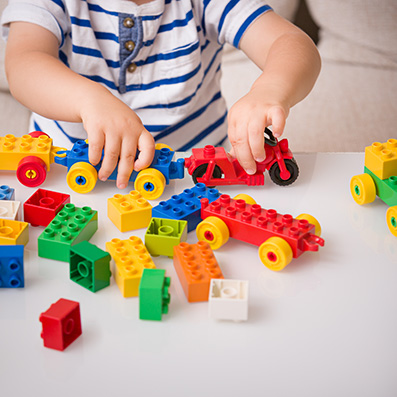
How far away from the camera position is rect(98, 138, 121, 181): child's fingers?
64cm

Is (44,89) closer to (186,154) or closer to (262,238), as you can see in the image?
(186,154)

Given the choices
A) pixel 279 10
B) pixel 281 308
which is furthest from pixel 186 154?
pixel 279 10

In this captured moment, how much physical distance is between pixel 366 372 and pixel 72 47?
27.1 inches

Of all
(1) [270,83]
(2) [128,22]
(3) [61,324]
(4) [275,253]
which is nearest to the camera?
(3) [61,324]

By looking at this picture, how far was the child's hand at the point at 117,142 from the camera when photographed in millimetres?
646

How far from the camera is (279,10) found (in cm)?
157

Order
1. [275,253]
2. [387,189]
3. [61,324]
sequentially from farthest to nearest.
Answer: [387,189] → [275,253] → [61,324]

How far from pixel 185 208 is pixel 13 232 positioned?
0.17 meters

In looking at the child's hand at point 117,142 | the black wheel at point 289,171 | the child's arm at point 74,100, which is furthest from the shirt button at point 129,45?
the black wheel at point 289,171

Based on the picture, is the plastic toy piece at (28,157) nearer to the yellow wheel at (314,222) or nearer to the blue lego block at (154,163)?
the blue lego block at (154,163)

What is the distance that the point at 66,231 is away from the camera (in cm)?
53

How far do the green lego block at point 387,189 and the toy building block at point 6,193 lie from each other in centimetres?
41

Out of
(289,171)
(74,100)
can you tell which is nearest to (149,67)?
(74,100)

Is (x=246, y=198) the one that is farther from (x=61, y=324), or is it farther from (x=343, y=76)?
(x=343, y=76)
